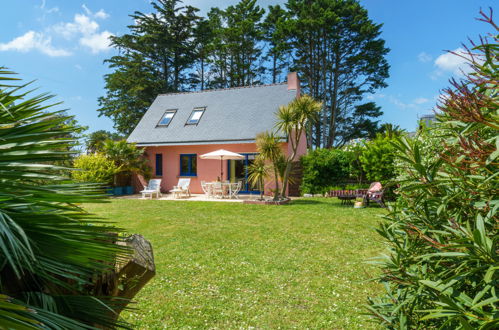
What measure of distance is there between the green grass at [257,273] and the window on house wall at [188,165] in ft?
33.8

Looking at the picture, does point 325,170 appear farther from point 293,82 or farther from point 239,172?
point 293,82

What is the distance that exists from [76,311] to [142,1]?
39796 millimetres

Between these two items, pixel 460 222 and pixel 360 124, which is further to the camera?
pixel 360 124

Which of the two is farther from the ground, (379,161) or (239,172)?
(379,161)

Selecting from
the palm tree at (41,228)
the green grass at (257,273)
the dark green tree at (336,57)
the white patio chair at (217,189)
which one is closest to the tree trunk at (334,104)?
the dark green tree at (336,57)

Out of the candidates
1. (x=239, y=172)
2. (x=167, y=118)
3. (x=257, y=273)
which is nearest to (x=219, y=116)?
(x=239, y=172)

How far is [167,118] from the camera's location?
2225cm

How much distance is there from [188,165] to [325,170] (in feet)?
30.1

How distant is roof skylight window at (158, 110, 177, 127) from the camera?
21936mm

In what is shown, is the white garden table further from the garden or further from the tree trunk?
the tree trunk

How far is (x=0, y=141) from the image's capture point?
4.02 ft

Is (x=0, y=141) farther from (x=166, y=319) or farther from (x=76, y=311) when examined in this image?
(x=166, y=319)

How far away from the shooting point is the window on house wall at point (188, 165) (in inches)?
811

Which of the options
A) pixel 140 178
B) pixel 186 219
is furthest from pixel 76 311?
pixel 140 178
